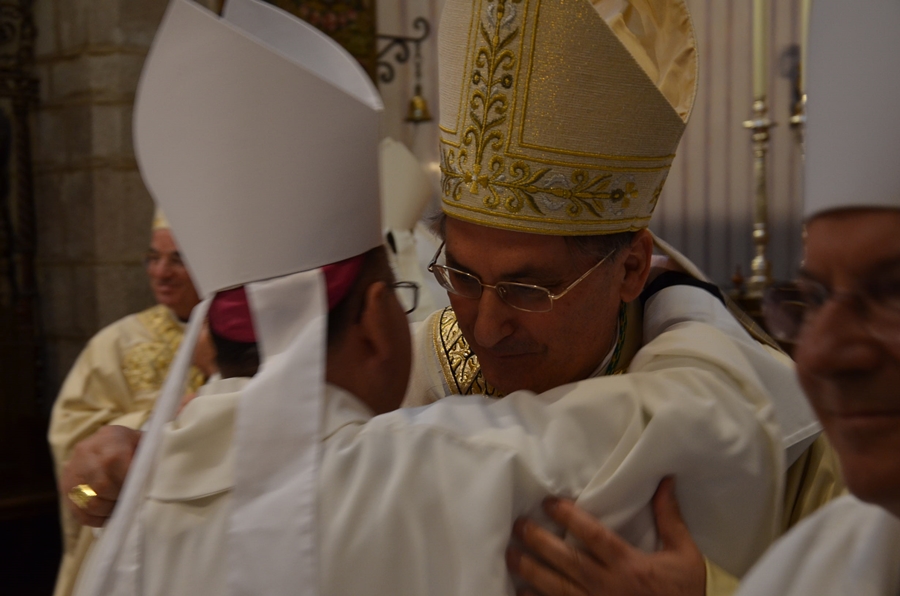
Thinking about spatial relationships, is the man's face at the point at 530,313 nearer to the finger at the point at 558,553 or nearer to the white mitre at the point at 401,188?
the finger at the point at 558,553

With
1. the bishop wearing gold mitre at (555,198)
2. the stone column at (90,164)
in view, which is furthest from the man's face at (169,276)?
the bishop wearing gold mitre at (555,198)

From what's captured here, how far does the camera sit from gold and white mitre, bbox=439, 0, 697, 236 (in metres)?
1.77

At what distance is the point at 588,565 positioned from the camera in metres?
1.48

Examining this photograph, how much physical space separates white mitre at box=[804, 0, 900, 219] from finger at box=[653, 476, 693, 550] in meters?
0.62

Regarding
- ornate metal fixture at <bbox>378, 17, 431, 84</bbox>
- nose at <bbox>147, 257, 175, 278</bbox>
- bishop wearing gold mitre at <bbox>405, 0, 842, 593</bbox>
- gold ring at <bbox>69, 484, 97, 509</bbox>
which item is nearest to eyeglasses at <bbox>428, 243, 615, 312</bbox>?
bishop wearing gold mitre at <bbox>405, 0, 842, 593</bbox>

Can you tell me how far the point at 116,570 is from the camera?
1.47 metres

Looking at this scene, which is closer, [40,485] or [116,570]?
[116,570]

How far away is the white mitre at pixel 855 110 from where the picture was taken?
1.00 m

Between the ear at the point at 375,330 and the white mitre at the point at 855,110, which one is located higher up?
the white mitre at the point at 855,110

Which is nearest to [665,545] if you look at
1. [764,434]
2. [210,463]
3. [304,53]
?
[764,434]

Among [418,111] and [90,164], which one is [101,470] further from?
[418,111]

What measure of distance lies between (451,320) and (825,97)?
1346 millimetres

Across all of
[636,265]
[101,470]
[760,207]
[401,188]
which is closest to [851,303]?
[636,265]

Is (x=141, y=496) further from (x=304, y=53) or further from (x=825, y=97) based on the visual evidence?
(x=825, y=97)
